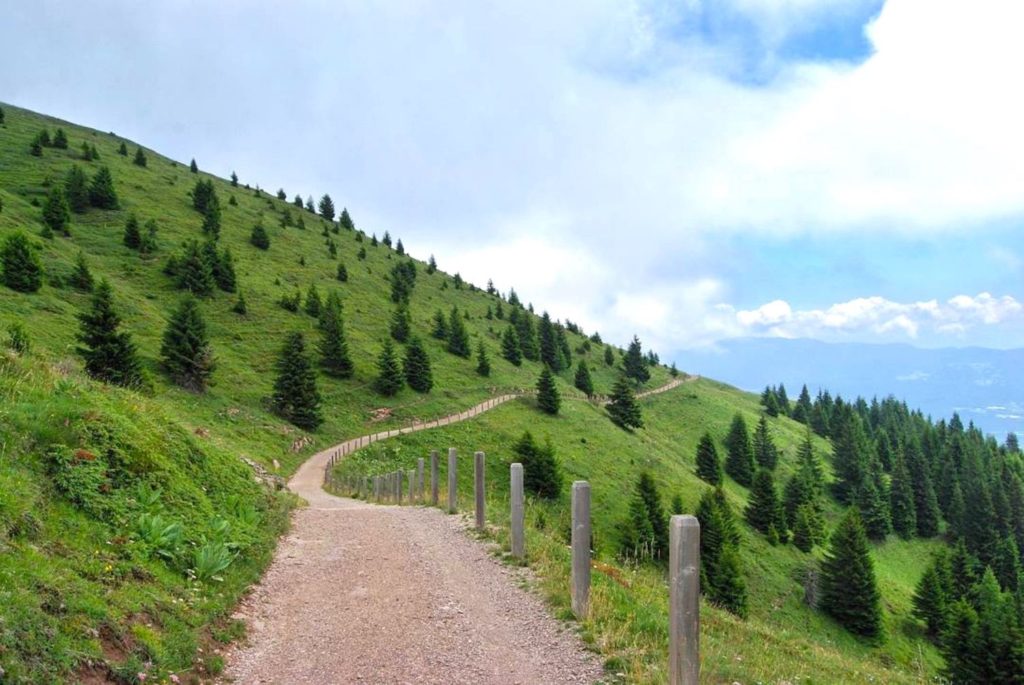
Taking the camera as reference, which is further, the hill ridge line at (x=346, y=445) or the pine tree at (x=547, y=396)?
the pine tree at (x=547, y=396)

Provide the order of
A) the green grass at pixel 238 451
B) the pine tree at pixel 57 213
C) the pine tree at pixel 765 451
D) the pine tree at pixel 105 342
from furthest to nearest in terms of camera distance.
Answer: the pine tree at pixel 765 451
the pine tree at pixel 57 213
the pine tree at pixel 105 342
the green grass at pixel 238 451

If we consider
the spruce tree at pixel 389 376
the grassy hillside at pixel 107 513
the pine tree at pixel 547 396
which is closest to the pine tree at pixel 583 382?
the pine tree at pixel 547 396

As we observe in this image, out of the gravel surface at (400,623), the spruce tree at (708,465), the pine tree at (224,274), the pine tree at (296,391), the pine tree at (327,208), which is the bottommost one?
the spruce tree at (708,465)

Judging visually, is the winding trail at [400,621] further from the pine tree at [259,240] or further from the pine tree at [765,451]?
the pine tree at [765,451]

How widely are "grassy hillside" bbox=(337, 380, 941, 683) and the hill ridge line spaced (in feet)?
5.81

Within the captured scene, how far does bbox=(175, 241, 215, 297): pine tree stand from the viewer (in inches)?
2601

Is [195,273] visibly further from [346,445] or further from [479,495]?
[479,495]

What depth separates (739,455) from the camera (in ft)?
303

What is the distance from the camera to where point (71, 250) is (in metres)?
60.1

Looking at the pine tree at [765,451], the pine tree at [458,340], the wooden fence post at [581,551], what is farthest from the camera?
the pine tree at [765,451]

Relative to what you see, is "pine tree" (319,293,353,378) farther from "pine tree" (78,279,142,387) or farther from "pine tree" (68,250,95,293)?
"pine tree" (78,279,142,387)

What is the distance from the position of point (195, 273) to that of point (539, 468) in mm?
46997

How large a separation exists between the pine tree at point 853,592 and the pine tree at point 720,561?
446 inches

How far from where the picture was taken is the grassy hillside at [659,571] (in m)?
7.04
